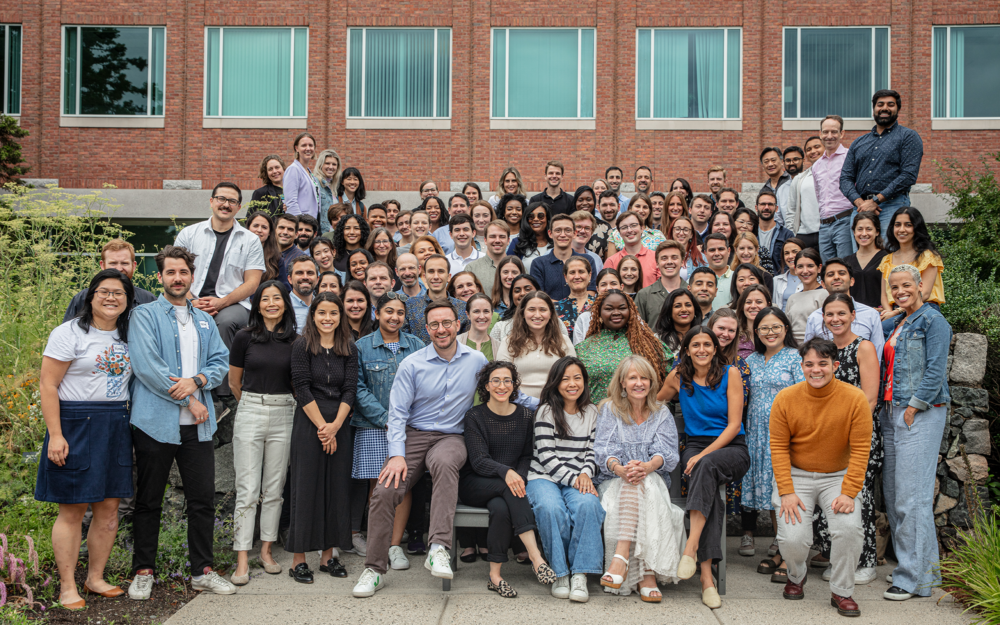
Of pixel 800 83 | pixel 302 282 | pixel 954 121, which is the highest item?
pixel 800 83

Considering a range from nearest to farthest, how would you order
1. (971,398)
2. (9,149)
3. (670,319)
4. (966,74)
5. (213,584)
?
(213,584), (971,398), (670,319), (9,149), (966,74)

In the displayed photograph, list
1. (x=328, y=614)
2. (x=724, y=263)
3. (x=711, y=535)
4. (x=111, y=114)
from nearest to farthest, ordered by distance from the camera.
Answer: (x=328, y=614) → (x=711, y=535) → (x=724, y=263) → (x=111, y=114)

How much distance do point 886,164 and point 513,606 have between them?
6.52 meters

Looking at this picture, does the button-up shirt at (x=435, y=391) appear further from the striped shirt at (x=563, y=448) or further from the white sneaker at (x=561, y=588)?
the white sneaker at (x=561, y=588)

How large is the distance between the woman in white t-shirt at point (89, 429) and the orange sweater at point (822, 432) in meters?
4.80

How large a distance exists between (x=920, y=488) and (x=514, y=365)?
3283mm

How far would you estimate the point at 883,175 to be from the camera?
8.73m

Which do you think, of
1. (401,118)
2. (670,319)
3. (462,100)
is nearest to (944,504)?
(670,319)

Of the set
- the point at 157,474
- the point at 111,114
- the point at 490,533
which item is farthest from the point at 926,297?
the point at 111,114

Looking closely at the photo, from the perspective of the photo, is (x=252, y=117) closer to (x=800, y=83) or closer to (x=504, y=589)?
Answer: (x=800, y=83)

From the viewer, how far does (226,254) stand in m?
7.43

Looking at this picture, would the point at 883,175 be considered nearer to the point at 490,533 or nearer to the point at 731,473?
the point at 731,473

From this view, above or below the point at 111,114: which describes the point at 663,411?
below

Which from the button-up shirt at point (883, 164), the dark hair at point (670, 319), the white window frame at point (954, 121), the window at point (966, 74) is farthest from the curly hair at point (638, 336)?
the window at point (966, 74)
